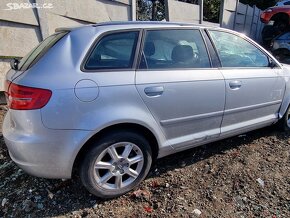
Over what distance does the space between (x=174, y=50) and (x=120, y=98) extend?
0.85 m

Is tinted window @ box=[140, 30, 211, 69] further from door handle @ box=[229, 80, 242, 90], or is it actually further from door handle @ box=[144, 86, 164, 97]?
door handle @ box=[229, 80, 242, 90]

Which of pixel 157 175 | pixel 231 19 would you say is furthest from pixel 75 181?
pixel 231 19

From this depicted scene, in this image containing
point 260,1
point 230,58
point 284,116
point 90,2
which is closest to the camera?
point 230,58

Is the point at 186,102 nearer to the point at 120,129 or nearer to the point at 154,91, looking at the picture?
the point at 154,91

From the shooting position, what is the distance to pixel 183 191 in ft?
9.16

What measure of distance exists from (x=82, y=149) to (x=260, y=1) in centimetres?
1930

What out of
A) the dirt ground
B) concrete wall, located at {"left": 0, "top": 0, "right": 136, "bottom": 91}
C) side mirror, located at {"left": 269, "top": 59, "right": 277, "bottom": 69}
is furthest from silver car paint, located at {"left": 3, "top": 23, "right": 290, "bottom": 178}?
concrete wall, located at {"left": 0, "top": 0, "right": 136, "bottom": 91}

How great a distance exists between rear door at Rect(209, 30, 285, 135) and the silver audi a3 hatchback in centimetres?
2

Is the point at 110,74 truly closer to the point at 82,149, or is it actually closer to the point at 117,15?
the point at 82,149

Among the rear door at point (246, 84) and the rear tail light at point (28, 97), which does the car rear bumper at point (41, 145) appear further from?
the rear door at point (246, 84)

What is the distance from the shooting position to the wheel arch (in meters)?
2.41

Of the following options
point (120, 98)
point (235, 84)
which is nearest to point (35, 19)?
point (120, 98)

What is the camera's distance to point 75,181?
2.91 m

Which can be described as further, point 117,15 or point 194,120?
point 117,15
